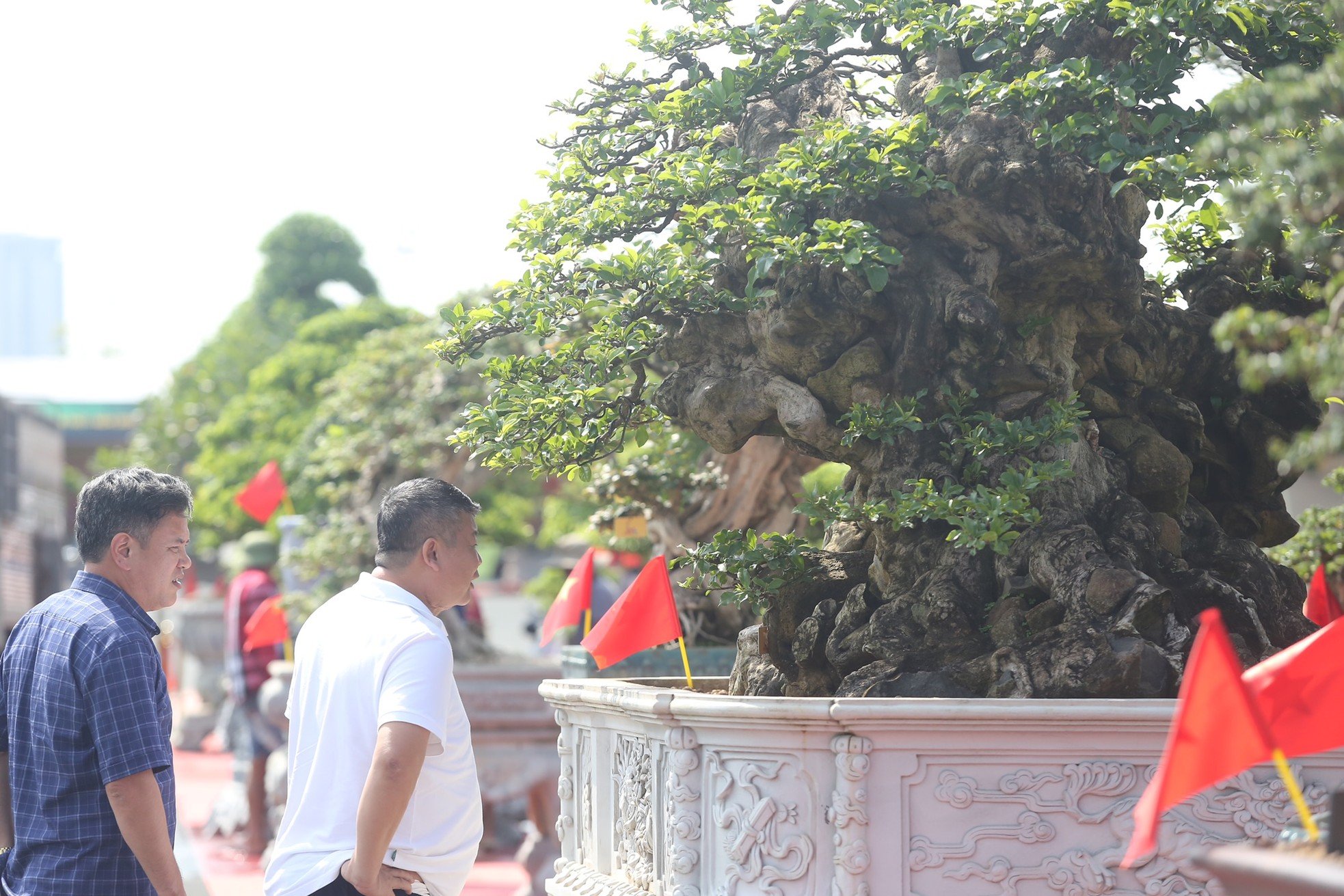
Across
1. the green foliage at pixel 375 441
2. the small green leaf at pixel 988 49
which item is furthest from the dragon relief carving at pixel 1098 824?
the green foliage at pixel 375 441

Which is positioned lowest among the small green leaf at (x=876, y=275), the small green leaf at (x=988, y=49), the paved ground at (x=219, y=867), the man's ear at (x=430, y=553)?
the paved ground at (x=219, y=867)

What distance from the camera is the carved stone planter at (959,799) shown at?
303 cm

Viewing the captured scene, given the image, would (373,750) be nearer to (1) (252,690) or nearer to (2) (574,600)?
(2) (574,600)

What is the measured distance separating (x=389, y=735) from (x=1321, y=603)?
3.11 m

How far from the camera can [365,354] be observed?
9.77 metres

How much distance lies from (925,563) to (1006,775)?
0.85 metres

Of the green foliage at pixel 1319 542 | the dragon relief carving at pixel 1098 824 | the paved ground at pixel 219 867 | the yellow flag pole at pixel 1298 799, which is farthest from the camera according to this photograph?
the paved ground at pixel 219 867

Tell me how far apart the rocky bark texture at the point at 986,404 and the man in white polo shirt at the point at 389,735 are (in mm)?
1209

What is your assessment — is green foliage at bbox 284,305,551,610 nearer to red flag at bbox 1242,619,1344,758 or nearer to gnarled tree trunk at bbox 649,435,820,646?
gnarled tree trunk at bbox 649,435,820,646


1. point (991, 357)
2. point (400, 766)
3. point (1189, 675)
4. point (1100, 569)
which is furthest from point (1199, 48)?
point (400, 766)

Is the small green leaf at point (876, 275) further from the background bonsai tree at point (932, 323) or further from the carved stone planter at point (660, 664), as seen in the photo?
the carved stone planter at point (660, 664)

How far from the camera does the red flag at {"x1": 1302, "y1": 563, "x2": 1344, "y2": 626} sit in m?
4.23

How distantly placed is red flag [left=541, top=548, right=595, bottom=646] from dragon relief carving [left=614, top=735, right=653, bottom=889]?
172 centimetres

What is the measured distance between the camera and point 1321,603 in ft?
14.1
